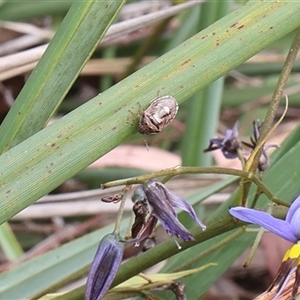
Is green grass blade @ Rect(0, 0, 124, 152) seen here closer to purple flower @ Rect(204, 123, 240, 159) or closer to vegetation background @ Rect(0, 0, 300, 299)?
vegetation background @ Rect(0, 0, 300, 299)

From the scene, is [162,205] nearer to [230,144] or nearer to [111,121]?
[111,121]

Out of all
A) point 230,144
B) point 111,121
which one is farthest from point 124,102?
point 230,144

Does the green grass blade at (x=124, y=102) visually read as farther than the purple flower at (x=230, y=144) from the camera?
No

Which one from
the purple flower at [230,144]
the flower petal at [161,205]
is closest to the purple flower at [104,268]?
the flower petal at [161,205]

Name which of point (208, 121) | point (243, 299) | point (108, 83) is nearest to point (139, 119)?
point (208, 121)

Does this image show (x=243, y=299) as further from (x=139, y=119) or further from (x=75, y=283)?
(x=139, y=119)

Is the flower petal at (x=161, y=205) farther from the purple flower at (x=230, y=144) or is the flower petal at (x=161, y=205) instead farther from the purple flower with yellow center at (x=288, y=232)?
the purple flower at (x=230, y=144)
